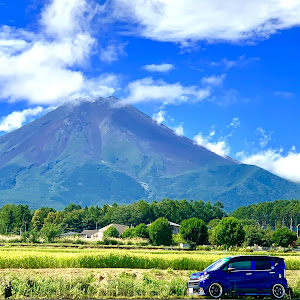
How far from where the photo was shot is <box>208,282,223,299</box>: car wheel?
73.0ft

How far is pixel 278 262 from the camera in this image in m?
22.9

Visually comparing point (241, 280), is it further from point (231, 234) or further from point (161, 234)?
point (161, 234)

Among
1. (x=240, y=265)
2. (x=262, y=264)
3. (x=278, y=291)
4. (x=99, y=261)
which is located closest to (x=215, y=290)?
(x=240, y=265)

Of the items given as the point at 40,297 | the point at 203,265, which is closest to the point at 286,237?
the point at 203,265

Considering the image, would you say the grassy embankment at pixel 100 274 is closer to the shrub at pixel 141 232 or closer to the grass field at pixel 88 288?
the grass field at pixel 88 288

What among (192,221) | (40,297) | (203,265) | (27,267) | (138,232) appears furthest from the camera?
(138,232)

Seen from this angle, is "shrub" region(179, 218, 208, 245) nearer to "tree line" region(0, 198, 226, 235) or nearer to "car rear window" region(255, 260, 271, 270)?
"car rear window" region(255, 260, 271, 270)

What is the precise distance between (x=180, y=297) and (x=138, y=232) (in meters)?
81.5

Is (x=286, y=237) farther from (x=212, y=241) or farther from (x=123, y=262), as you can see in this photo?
(x=123, y=262)

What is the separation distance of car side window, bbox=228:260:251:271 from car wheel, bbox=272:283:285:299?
1.33 meters

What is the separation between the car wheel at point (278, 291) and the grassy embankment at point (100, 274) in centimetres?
189

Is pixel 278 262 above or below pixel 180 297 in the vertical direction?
above

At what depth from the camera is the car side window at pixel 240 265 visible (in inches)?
894

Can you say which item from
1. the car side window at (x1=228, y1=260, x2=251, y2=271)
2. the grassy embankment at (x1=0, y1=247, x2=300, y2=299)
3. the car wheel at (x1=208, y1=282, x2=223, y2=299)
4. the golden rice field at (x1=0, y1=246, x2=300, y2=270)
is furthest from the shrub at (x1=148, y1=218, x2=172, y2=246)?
the car wheel at (x1=208, y1=282, x2=223, y2=299)
